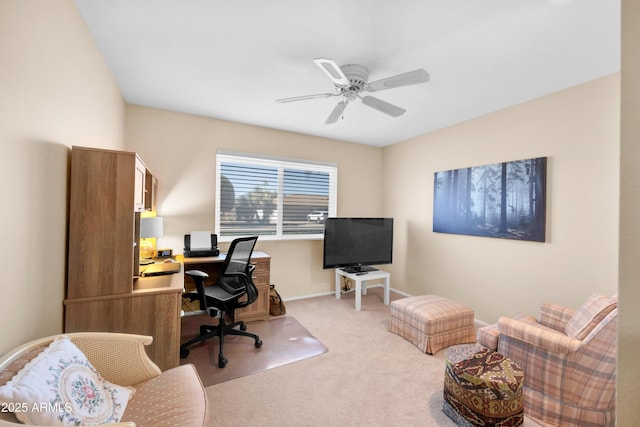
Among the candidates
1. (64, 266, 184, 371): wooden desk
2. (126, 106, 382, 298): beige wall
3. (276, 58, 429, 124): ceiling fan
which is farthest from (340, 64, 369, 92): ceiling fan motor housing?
(64, 266, 184, 371): wooden desk

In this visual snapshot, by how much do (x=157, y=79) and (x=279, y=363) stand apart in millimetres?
2856

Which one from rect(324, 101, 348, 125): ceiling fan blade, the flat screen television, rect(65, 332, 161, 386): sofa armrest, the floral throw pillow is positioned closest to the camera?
the floral throw pillow

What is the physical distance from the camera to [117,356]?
1388 mm

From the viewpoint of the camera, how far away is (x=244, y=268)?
2.60 meters

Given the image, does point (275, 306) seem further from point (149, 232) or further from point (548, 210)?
point (548, 210)

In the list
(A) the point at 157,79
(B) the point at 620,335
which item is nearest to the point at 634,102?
(B) the point at 620,335

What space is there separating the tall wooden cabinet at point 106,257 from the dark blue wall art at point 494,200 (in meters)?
3.32

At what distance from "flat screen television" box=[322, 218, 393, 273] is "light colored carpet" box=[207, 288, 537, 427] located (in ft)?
3.79

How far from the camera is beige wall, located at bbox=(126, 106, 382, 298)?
10.2ft

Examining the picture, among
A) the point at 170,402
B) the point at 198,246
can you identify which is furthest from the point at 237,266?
the point at 170,402

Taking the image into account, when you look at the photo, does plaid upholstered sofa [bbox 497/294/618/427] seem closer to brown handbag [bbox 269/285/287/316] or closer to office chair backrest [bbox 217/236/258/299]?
office chair backrest [bbox 217/236/258/299]

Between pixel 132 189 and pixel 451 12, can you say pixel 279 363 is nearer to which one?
pixel 132 189

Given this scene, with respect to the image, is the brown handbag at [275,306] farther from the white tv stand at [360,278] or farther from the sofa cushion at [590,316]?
the sofa cushion at [590,316]

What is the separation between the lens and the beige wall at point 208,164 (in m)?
3.12
